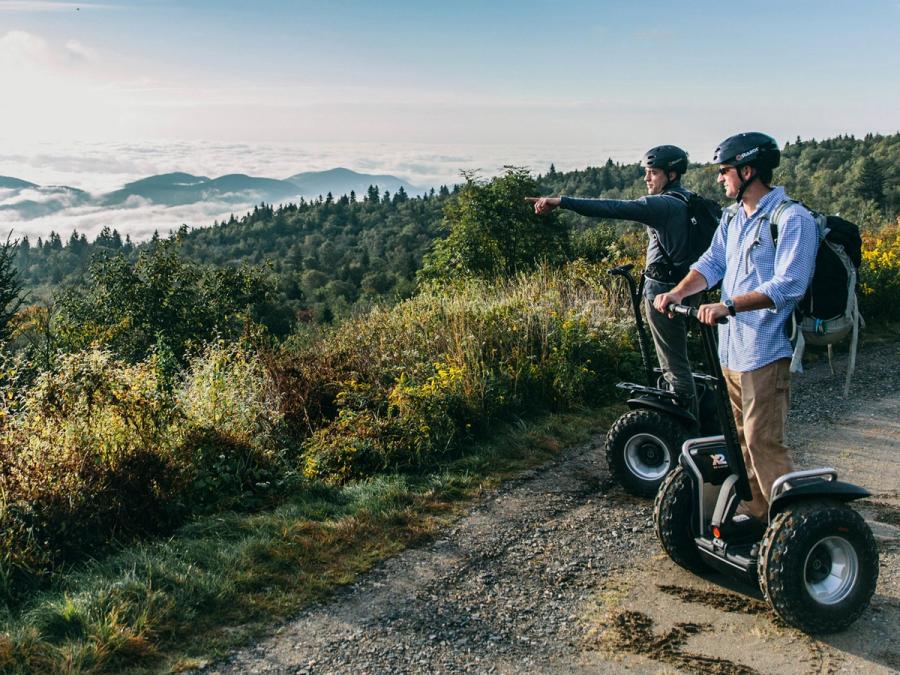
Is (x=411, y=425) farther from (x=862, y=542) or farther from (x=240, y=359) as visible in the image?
(x=862, y=542)

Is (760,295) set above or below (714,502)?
above

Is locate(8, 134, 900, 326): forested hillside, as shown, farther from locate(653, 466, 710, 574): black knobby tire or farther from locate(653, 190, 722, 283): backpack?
locate(653, 466, 710, 574): black knobby tire

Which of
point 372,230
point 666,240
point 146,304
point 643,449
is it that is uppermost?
point 666,240

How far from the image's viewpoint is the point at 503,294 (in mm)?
10289

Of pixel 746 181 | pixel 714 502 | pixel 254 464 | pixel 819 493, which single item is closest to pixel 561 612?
pixel 714 502

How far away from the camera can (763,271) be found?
363cm

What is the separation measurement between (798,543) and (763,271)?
4.39 ft

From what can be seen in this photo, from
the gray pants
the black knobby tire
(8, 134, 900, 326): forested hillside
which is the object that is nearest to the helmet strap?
the black knobby tire

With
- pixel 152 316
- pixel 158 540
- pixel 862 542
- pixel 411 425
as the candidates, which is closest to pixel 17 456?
pixel 158 540

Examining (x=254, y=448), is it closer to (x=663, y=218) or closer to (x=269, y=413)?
(x=269, y=413)

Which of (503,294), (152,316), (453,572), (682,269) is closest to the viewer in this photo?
(453,572)

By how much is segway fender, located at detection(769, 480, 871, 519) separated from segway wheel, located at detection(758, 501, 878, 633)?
0.12 feet

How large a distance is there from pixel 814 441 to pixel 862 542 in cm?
340

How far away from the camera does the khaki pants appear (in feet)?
11.7
